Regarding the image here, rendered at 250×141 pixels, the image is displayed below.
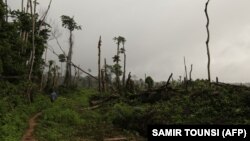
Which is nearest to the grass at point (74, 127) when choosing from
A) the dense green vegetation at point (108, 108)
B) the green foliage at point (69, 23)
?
the dense green vegetation at point (108, 108)

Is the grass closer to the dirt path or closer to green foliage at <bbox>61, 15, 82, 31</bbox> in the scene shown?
the dirt path

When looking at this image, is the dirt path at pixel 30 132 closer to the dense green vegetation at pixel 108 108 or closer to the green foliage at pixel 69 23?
the dense green vegetation at pixel 108 108

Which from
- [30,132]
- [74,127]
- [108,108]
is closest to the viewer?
[30,132]

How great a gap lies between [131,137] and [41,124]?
16.8 ft

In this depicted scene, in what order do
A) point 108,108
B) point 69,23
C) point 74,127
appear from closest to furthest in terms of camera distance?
point 74,127 → point 108,108 → point 69,23

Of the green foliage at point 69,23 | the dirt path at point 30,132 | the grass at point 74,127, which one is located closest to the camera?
the dirt path at point 30,132

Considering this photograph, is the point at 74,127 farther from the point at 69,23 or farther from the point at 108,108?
the point at 69,23

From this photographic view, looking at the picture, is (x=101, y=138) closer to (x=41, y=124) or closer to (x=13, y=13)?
(x=41, y=124)

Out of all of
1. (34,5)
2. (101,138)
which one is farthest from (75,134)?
(34,5)

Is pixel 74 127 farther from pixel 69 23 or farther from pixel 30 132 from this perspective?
pixel 69 23

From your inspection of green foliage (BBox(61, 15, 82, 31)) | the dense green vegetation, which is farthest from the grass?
green foliage (BBox(61, 15, 82, 31))

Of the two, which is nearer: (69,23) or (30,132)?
(30,132)

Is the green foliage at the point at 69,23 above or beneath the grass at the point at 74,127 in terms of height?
above

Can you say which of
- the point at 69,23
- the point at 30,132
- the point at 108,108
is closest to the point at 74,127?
the point at 30,132
